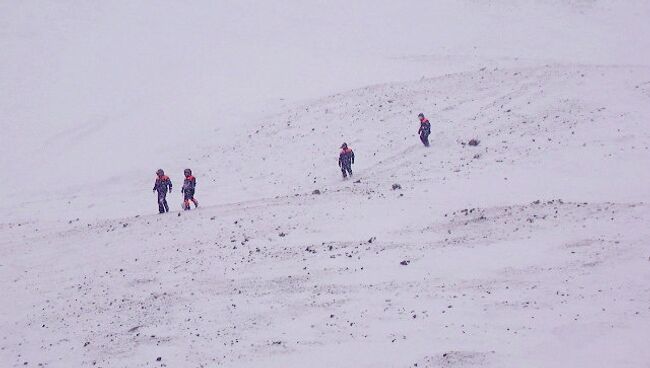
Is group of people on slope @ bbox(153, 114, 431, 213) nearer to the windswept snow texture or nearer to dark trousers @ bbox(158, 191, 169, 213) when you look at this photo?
dark trousers @ bbox(158, 191, 169, 213)

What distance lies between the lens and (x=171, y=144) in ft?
118

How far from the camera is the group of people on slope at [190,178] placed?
80.7 feet

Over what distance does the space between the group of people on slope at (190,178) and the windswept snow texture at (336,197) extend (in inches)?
23.7

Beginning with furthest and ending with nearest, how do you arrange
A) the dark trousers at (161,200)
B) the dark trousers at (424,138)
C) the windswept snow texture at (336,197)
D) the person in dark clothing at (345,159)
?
the dark trousers at (424,138)
the person in dark clothing at (345,159)
the dark trousers at (161,200)
the windswept snow texture at (336,197)

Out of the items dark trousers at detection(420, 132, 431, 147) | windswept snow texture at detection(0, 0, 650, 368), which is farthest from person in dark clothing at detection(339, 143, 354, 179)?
dark trousers at detection(420, 132, 431, 147)

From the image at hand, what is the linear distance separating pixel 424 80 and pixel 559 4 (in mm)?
22183

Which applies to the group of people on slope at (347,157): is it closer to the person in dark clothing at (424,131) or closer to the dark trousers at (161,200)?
the person in dark clothing at (424,131)

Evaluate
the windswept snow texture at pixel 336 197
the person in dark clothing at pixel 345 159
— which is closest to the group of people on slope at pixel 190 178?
the person in dark clothing at pixel 345 159

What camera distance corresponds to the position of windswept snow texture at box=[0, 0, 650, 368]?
13.6 metres

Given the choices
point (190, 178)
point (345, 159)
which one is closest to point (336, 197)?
Result: point (345, 159)

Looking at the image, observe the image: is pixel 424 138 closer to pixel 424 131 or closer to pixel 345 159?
pixel 424 131

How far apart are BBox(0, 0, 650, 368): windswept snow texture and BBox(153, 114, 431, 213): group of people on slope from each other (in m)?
0.60

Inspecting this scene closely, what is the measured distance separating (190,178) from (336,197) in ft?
18.3

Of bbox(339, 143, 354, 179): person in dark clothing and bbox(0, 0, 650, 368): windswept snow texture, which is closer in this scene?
bbox(0, 0, 650, 368): windswept snow texture
